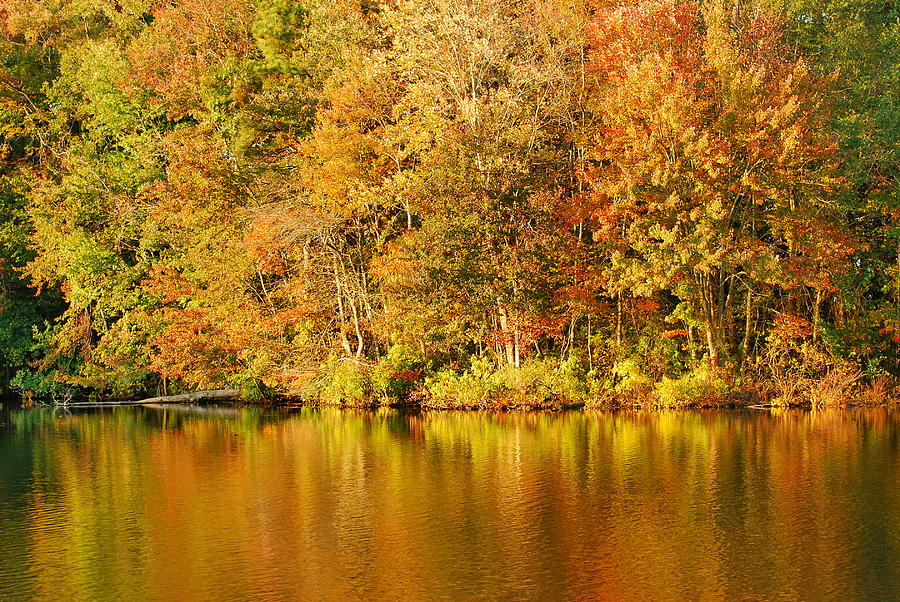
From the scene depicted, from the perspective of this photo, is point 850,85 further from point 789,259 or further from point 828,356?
point 828,356

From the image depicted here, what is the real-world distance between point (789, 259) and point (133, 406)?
26078 millimetres

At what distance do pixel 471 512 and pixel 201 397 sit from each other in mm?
26383

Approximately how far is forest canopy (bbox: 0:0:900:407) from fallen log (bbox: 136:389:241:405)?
1.15 metres

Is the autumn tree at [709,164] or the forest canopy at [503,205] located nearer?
the autumn tree at [709,164]

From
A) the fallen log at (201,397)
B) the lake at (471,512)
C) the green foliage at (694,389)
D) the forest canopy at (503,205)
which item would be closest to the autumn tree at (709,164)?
the forest canopy at (503,205)

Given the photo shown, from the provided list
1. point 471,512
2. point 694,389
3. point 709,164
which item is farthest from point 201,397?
point 471,512

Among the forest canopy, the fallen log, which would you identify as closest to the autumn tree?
the forest canopy

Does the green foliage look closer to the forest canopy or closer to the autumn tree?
the forest canopy

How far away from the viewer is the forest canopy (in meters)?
31.6

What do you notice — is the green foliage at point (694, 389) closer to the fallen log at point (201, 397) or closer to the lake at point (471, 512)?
the lake at point (471, 512)

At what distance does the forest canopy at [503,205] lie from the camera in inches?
1244

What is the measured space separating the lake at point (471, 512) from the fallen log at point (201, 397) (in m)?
12.3

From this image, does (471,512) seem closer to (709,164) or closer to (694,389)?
(694,389)

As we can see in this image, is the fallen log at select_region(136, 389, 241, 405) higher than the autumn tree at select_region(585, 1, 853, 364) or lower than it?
lower
